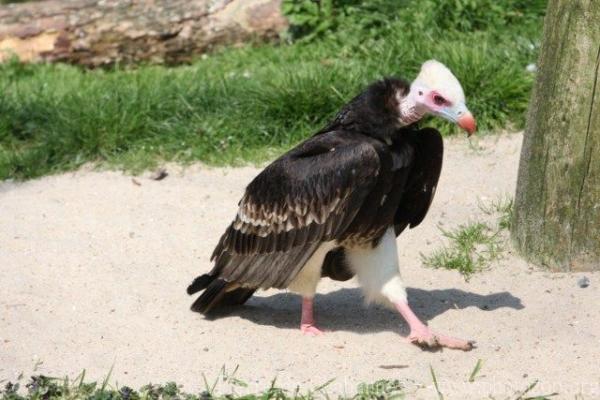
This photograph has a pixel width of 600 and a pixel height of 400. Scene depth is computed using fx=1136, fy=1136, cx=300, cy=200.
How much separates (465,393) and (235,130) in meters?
3.93

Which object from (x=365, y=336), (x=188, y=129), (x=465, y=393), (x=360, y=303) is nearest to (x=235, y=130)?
(x=188, y=129)

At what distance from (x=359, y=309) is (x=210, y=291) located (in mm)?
862

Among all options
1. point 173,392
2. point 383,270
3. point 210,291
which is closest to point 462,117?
point 383,270

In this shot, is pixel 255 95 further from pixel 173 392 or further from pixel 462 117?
pixel 173 392

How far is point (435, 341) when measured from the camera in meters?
5.43

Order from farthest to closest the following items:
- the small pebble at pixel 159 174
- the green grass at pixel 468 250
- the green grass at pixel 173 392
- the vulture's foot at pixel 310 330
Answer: the small pebble at pixel 159 174 → the green grass at pixel 468 250 → the vulture's foot at pixel 310 330 → the green grass at pixel 173 392

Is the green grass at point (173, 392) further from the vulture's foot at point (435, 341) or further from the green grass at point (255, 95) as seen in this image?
the green grass at point (255, 95)

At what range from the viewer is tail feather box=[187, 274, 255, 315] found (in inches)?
232

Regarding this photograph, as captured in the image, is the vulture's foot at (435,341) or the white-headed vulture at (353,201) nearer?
the white-headed vulture at (353,201)

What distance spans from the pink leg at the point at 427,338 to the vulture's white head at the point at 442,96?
0.97 metres

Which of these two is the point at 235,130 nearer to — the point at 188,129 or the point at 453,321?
the point at 188,129

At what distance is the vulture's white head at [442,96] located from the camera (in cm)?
529

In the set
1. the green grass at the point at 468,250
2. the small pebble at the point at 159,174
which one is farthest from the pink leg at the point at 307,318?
the small pebble at the point at 159,174

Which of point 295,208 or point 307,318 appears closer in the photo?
point 295,208
